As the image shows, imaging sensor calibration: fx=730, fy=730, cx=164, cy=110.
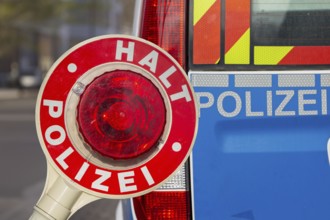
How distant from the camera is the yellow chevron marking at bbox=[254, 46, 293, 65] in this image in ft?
7.74

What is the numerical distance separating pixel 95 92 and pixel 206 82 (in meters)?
0.43

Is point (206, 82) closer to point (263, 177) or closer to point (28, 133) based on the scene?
point (263, 177)

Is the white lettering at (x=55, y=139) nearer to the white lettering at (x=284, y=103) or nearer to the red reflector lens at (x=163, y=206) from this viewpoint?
the red reflector lens at (x=163, y=206)

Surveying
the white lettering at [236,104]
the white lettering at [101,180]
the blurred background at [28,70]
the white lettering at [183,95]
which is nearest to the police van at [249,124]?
the white lettering at [236,104]

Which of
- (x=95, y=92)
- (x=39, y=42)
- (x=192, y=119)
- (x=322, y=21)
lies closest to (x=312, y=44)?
(x=322, y=21)

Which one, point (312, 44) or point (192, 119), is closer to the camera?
point (192, 119)

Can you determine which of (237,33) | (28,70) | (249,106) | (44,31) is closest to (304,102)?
(249,106)

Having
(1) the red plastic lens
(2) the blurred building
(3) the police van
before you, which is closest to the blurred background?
(2) the blurred building

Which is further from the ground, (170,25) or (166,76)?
(170,25)

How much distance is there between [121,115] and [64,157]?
199mm

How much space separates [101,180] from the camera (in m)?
2.00

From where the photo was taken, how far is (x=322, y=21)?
2.42 meters

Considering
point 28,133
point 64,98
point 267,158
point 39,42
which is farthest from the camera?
point 39,42

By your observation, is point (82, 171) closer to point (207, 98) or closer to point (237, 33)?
point (207, 98)
